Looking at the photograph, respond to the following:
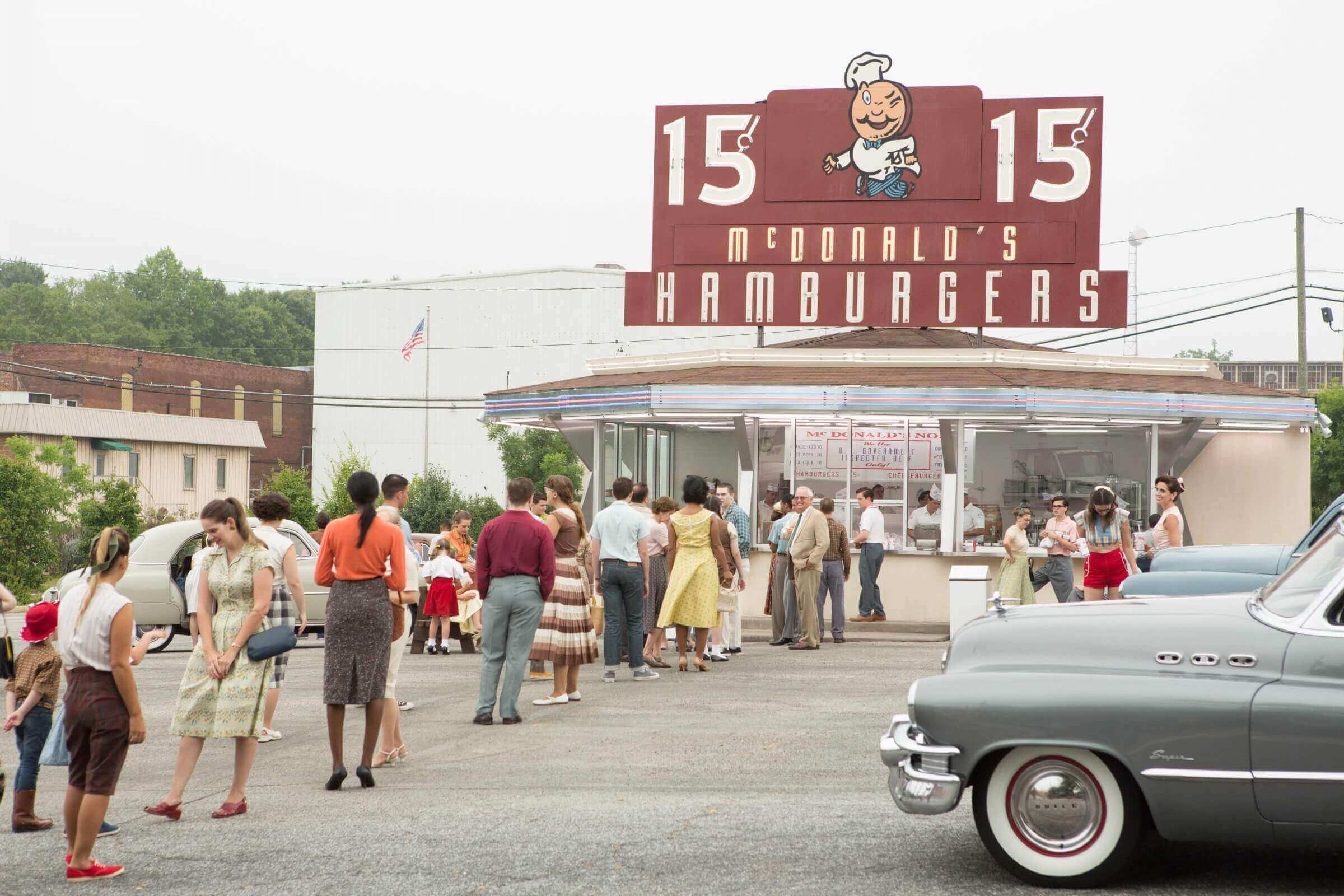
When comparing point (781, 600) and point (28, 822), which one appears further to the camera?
point (781, 600)

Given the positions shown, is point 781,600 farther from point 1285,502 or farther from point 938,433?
point 1285,502

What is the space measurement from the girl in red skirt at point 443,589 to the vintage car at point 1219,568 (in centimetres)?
822

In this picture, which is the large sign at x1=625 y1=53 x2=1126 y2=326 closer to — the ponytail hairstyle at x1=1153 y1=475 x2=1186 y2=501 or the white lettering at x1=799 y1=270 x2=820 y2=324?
the white lettering at x1=799 y1=270 x2=820 y2=324

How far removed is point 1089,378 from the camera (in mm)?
20422

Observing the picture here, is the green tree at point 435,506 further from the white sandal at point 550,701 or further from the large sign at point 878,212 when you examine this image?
the white sandal at point 550,701

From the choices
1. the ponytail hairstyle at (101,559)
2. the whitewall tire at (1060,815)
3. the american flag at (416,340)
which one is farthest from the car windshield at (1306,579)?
the american flag at (416,340)

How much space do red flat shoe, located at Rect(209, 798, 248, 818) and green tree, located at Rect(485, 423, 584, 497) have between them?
5015 cm

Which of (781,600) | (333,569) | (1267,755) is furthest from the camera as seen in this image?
(781,600)

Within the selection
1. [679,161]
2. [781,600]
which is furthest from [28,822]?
[679,161]

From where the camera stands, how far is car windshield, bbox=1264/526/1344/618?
19.0ft

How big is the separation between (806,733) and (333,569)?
3757 millimetres

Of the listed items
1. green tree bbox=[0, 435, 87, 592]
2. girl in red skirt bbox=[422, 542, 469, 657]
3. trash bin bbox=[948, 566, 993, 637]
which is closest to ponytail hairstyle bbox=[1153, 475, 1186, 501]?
trash bin bbox=[948, 566, 993, 637]

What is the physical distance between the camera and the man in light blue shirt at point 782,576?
640 inches

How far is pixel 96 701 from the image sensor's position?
6.29m
